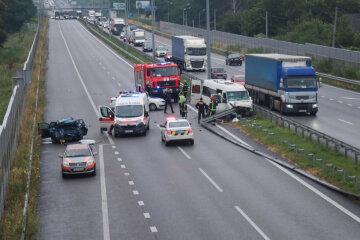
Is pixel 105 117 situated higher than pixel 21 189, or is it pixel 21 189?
pixel 21 189

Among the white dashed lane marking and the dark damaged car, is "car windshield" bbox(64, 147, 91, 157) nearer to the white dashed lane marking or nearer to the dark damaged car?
the dark damaged car

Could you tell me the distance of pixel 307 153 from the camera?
29.1 m

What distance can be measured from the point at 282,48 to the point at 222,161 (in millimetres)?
56979

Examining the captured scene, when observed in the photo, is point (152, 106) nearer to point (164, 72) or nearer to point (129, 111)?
point (164, 72)

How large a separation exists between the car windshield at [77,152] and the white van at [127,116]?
30.0 ft

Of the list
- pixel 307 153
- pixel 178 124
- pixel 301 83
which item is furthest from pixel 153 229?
pixel 301 83

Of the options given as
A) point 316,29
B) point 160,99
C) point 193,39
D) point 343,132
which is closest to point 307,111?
point 343,132

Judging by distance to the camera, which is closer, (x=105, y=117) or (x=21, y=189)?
(x=21, y=189)

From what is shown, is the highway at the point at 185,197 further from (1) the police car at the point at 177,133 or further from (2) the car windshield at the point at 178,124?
(2) the car windshield at the point at 178,124

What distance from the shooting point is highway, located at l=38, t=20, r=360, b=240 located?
19656 mm

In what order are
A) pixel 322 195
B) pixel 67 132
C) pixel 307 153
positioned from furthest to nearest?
pixel 67 132, pixel 307 153, pixel 322 195

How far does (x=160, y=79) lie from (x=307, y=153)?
23.6 meters

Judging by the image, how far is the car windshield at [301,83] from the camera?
41094 mm

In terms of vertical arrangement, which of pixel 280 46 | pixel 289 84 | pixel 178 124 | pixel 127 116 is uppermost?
pixel 289 84
